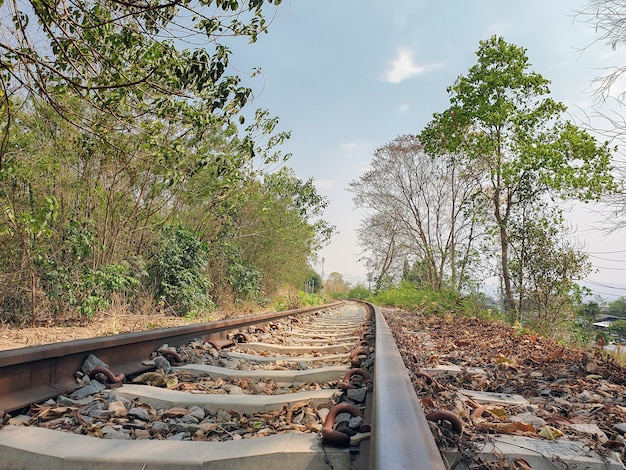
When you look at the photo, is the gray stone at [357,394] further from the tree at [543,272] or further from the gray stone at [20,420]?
the tree at [543,272]

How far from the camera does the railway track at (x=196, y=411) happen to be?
1244 millimetres

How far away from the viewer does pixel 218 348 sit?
362cm

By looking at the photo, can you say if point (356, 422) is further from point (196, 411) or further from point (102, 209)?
point (102, 209)

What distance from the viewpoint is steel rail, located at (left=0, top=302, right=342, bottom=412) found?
1.92 meters

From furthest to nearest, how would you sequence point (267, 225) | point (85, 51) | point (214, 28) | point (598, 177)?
point (267, 225), point (598, 177), point (85, 51), point (214, 28)

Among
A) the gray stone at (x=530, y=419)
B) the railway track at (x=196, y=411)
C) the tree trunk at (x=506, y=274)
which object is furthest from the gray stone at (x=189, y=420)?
the tree trunk at (x=506, y=274)

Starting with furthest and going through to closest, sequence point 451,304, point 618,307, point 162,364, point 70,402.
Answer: point 618,307
point 451,304
point 162,364
point 70,402

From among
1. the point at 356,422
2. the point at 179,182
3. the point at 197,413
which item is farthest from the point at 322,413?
the point at 179,182

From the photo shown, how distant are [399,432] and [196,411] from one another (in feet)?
3.66

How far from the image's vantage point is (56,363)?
2.21 meters

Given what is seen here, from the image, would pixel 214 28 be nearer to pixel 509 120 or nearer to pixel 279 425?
pixel 279 425

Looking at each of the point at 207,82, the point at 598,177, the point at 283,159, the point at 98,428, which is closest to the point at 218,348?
the point at 98,428

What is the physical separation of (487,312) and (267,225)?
706 cm

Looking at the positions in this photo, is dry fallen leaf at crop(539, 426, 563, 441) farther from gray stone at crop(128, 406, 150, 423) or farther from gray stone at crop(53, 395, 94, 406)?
gray stone at crop(53, 395, 94, 406)
